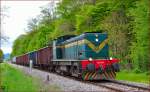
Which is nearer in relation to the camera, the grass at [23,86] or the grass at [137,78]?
the grass at [23,86]

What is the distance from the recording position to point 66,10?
2776 inches

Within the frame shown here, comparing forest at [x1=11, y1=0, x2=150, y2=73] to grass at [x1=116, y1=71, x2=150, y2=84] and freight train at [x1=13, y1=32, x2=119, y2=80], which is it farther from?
freight train at [x1=13, y1=32, x2=119, y2=80]

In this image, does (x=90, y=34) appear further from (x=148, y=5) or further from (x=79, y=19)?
(x=79, y=19)

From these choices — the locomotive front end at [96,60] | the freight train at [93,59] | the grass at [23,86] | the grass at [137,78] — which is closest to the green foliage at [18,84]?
the grass at [23,86]

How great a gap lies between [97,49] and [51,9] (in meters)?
64.8

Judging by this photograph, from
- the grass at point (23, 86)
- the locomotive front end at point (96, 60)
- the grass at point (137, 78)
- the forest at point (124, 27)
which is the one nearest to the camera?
the grass at point (23, 86)

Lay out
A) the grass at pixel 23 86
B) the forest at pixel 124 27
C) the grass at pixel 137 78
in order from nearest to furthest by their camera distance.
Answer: the grass at pixel 23 86 < the grass at pixel 137 78 < the forest at pixel 124 27

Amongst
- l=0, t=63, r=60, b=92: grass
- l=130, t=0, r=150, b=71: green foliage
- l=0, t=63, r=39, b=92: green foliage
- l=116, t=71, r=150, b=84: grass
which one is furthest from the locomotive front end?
l=0, t=63, r=39, b=92: green foliage

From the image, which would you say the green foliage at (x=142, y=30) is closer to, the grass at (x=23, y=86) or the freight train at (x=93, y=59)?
the freight train at (x=93, y=59)

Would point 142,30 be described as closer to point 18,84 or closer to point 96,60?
point 96,60

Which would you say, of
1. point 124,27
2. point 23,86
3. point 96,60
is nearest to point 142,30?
point 96,60

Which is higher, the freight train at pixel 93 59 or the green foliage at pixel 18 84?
the freight train at pixel 93 59

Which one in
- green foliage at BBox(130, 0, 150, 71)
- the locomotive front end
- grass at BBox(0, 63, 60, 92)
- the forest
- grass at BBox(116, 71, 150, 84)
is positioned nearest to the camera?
Result: grass at BBox(0, 63, 60, 92)

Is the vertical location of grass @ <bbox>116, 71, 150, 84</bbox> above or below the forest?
below
